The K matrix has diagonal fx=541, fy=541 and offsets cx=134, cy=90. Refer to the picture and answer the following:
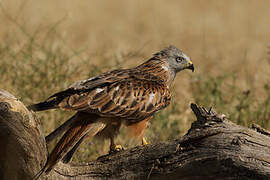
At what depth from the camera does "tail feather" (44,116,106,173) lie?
4.44 metres

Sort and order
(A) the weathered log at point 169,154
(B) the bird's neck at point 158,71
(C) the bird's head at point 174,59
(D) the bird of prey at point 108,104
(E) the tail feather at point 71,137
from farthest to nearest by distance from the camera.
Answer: (C) the bird's head at point 174,59, (B) the bird's neck at point 158,71, (D) the bird of prey at point 108,104, (E) the tail feather at point 71,137, (A) the weathered log at point 169,154

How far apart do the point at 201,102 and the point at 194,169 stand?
131 inches

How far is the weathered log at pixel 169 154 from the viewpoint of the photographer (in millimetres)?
4145

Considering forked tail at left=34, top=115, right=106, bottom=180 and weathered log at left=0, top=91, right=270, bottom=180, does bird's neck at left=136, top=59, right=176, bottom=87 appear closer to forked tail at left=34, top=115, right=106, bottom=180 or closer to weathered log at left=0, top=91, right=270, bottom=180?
forked tail at left=34, top=115, right=106, bottom=180

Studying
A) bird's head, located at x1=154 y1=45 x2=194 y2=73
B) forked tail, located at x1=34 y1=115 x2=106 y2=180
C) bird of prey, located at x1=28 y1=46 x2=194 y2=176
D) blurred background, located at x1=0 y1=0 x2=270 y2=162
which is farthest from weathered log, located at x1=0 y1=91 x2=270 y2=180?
bird's head, located at x1=154 y1=45 x2=194 y2=73

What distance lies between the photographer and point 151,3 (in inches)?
619

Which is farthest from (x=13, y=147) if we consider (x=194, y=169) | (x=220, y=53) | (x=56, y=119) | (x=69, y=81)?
(x=220, y=53)

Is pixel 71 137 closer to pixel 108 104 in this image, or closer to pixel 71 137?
pixel 71 137

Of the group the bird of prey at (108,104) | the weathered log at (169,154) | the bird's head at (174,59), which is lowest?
the weathered log at (169,154)

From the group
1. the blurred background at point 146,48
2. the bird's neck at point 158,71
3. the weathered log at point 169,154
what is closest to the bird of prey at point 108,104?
the bird's neck at point 158,71

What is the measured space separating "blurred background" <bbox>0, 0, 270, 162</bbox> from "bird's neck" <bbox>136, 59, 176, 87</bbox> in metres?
0.76

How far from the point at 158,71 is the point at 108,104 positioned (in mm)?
1199

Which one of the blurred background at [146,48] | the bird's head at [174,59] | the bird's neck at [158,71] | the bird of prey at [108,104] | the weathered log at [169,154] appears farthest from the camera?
the blurred background at [146,48]

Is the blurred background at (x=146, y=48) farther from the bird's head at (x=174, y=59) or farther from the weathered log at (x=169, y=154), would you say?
the weathered log at (x=169, y=154)
